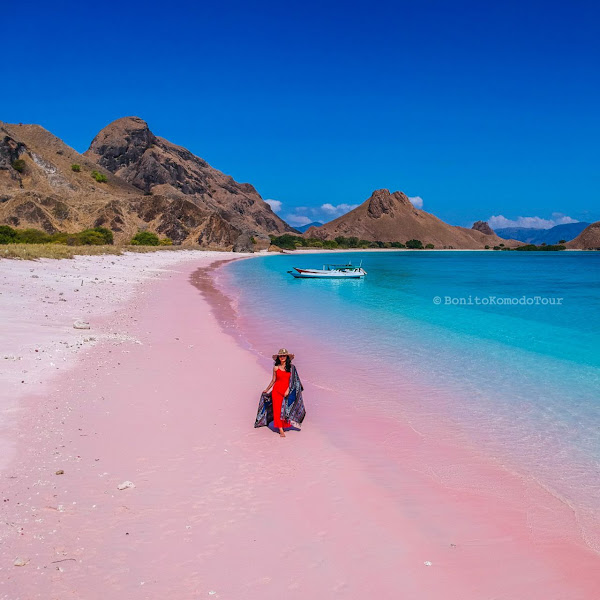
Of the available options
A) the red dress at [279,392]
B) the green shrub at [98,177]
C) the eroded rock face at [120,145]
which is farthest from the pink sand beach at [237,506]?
the eroded rock face at [120,145]

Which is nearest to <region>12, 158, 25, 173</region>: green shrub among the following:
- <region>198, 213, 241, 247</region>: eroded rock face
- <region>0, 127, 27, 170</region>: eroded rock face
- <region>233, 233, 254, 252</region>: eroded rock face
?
<region>0, 127, 27, 170</region>: eroded rock face

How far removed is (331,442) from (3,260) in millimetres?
26537

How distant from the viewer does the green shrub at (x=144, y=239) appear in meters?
81.6

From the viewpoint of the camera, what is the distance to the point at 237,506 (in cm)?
561

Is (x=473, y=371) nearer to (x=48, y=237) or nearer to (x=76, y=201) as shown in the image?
(x=48, y=237)

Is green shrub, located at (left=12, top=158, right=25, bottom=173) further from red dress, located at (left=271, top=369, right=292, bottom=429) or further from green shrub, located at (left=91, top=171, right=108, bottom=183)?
red dress, located at (left=271, top=369, right=292, bottom=429)

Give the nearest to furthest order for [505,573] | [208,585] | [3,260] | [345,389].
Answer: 1. [208,585]
2. [505,573]
3. [345,389]
4. [3,260]

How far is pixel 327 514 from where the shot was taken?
18.4ft

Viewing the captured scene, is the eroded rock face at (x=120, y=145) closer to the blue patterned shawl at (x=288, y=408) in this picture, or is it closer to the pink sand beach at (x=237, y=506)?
the pink sand beach at (x=237, y=506)

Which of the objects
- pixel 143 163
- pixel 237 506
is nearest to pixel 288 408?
pixel 237 506

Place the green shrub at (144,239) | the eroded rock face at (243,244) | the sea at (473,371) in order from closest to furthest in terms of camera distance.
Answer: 1. the sea at (473,371)
2. the green shrub at (144,239)
3. the eroded rock face at (243,244)

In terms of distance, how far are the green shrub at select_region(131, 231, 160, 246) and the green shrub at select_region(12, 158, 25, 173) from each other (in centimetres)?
2545

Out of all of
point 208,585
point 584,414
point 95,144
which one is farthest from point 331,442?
point 95,144

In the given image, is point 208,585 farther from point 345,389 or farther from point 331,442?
point 345,389
